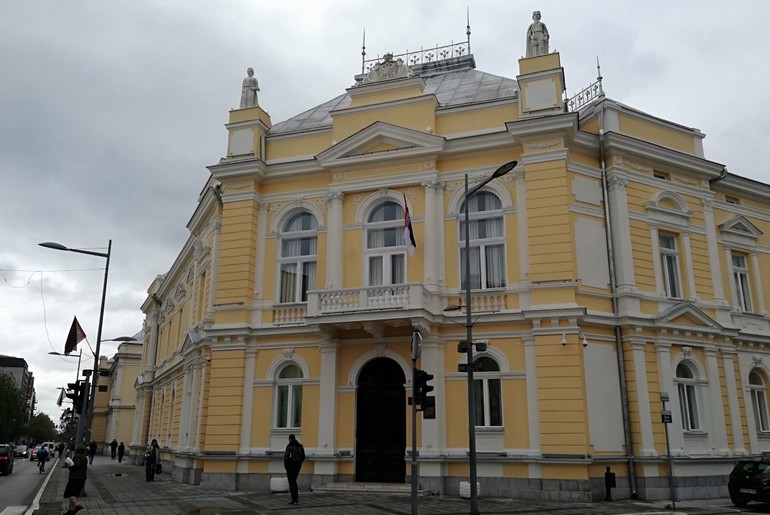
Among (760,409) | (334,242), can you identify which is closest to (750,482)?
(760,409)

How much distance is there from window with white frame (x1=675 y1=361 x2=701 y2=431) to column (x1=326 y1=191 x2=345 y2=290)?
37.2 ft

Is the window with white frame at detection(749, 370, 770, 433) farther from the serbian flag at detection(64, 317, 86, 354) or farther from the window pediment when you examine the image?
the serbian flag at detection(64, 317, 86, 354)

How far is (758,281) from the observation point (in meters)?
24.6

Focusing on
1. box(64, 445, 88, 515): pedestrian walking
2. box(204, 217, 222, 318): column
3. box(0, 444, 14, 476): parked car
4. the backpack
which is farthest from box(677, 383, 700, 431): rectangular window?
box(0, 444, 14, 476): parked car

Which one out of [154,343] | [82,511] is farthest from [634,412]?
[154,343]

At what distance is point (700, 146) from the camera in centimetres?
2338

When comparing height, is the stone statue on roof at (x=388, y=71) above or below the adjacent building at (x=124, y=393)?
above

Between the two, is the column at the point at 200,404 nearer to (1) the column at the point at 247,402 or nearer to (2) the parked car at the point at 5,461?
(1) the column at the point at 247,402

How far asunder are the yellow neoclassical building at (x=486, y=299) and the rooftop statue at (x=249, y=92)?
0.49 feet

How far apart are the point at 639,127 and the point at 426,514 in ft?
48.8

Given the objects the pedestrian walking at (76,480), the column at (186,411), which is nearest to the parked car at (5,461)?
the column at (186,411)

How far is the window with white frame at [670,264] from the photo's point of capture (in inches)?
849

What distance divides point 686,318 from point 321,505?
12.9 meters

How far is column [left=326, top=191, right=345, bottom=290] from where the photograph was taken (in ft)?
70.3
